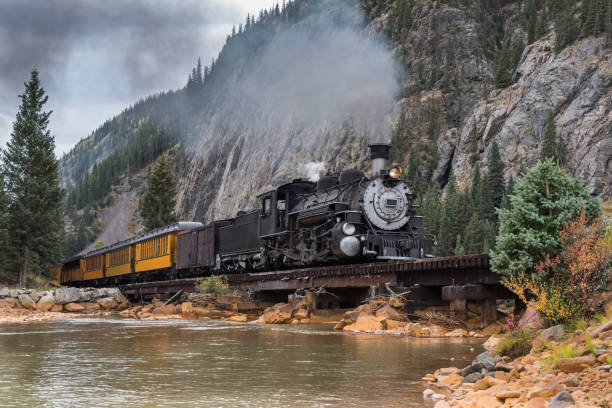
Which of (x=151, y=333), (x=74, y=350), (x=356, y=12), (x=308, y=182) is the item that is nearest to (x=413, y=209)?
(x=308, y=182)

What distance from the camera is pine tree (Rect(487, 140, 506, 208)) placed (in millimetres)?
93188

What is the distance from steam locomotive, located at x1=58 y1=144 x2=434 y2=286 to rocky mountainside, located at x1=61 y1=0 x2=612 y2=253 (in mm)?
65892

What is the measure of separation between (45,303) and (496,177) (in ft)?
247

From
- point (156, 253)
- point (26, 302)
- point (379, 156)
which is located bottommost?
point (26, 302)

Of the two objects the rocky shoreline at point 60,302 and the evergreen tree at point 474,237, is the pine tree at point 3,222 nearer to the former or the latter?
the rocky shoreline at point 60,302

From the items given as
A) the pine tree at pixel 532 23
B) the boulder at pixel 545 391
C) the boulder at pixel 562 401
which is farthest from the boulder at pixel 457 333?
the pine tree at pixel 532 23

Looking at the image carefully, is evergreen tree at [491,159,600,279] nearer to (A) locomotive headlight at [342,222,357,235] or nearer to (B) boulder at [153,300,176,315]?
(A) locomotive headlight at [342,222,357,235]

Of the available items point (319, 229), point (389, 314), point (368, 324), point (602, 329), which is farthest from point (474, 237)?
point (602, 329)

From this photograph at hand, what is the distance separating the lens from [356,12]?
162m

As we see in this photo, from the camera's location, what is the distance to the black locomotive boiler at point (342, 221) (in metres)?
21.5

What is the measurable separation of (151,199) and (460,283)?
50.3 meters

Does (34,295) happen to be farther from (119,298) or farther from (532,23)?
Answer: (532,23)

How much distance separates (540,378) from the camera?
6879mm

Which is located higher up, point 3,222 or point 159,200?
point 159,200
